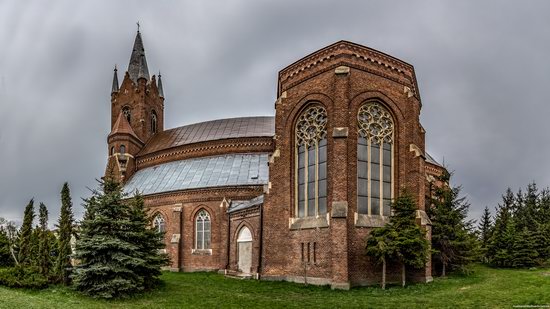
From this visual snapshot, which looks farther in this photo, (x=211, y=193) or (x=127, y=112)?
(x=127, y=112)

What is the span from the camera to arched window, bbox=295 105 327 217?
20.2 metres

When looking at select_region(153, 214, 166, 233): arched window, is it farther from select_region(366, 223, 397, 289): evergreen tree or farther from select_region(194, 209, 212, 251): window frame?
select_region(366, 223, 397, 289): evergreen tree

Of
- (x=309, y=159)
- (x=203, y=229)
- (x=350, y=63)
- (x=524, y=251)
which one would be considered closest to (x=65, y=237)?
(x=309, y=159)

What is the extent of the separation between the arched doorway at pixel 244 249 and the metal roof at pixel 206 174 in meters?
5.00

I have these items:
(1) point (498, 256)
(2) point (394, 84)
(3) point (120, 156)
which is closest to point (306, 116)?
(2) point (394, 84)

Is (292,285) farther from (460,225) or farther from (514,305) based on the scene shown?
(460,225)

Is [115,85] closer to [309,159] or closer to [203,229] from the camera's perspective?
[203,229]

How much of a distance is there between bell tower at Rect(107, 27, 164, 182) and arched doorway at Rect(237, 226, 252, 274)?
18.6 m

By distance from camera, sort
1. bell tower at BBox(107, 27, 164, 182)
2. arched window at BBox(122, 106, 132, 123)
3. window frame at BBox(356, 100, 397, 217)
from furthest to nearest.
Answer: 1. arched window at BBox(122, 106, 132, 123)
2. bell tower at BBox(107, 27, 164, 182)
3. window frame at BBox(356, 100, 397, 217)

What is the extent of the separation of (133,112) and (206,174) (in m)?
17.2

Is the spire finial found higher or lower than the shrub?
higher

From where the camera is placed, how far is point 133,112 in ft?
149

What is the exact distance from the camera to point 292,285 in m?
19.3

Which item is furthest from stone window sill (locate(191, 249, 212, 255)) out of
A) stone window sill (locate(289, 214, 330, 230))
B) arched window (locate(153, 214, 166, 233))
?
stone window sill (locate(289, 214, 330, 230))
